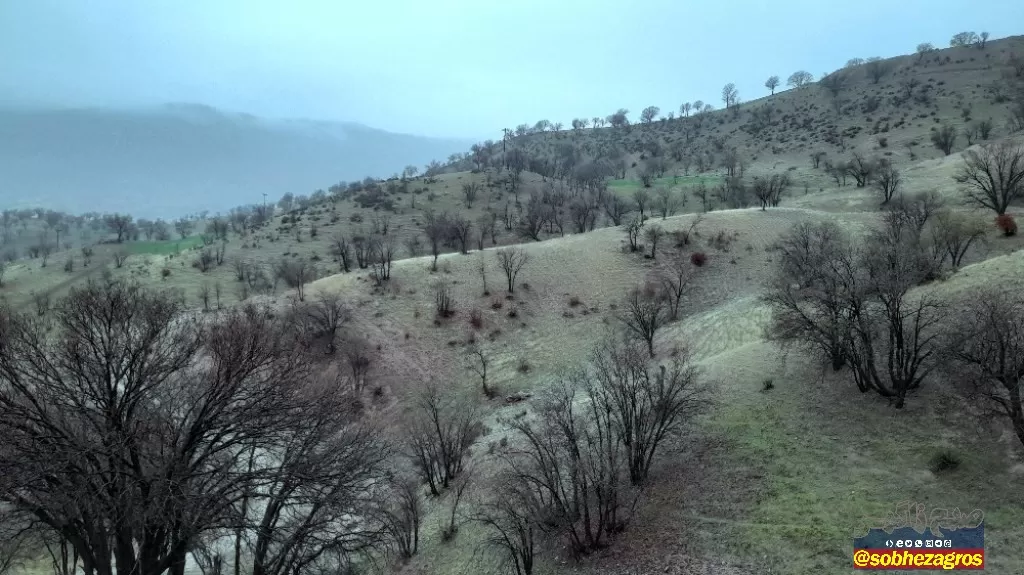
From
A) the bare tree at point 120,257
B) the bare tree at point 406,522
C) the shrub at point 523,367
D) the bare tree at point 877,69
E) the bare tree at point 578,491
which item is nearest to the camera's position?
the bare tree at point 578,491

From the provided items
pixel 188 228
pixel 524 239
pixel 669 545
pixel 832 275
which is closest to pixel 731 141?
pixel 524 239

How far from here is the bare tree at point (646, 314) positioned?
1271 inches

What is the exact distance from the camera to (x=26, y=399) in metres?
11.6

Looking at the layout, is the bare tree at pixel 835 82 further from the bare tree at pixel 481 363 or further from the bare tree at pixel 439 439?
the bare tree at pixel 439 439

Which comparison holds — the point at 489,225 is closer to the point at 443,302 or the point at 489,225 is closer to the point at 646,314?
A: the point at 443,302

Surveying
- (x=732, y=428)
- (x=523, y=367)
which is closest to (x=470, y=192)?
(x=523, y=367)

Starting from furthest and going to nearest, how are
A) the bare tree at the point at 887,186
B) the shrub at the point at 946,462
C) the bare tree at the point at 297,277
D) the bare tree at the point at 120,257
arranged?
the bare tree at the point at 120,257
the bare tree at the point at 887,186
the bare tree at the point at 297,277
the shrub at the point at 946,462

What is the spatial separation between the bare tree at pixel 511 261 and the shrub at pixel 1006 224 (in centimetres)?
3688

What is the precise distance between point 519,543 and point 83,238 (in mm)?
175826

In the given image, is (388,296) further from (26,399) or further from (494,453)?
(26,399)

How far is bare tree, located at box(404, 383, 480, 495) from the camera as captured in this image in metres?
24.7

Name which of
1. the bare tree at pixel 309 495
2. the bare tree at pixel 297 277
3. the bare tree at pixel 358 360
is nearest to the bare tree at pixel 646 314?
the bare tree at pixel 358 360

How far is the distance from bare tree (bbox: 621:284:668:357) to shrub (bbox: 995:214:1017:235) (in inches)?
964

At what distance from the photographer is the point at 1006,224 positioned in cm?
3506
